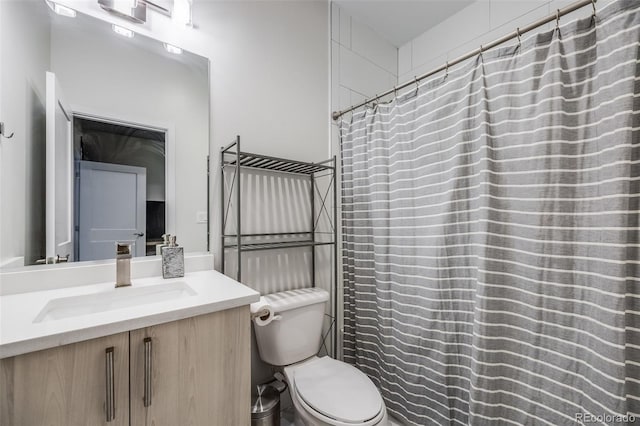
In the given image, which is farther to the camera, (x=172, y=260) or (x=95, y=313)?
(x=172, y=260)

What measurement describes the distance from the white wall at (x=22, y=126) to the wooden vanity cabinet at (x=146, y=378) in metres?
0.53

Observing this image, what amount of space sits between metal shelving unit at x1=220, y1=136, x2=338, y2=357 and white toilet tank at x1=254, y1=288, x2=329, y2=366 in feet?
0.73

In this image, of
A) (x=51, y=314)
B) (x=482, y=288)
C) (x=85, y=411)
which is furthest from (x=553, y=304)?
(x=51, y=314)

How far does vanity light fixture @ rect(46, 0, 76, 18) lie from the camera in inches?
39.8

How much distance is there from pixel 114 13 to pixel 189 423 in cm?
150

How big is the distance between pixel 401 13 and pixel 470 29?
46 centimetres

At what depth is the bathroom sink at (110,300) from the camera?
0.86 meters

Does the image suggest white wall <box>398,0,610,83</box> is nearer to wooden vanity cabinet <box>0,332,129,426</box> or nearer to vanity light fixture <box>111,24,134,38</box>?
vanity light fixture <box>111,24,134,38</box>

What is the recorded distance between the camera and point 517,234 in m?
1.07

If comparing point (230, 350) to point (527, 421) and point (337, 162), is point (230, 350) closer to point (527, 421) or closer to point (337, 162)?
point (527, 421)

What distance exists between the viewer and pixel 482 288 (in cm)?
110

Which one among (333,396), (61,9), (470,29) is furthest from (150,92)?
(470,29)

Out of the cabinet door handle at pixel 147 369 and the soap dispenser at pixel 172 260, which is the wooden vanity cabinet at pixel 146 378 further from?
the soap dispenser at pixel 172 260

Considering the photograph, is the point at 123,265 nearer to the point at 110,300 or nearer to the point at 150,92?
the point at 110,300
